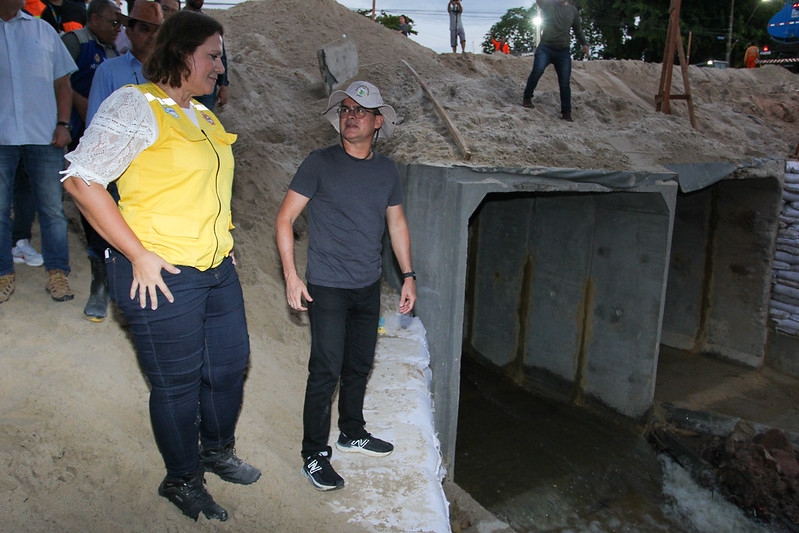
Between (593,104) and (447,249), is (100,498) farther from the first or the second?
(593,104)

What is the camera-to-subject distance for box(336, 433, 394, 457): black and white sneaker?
10.7 ft

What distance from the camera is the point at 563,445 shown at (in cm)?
766

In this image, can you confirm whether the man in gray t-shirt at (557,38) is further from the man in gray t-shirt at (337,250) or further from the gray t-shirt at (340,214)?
the gray t-shirt at (340,214)

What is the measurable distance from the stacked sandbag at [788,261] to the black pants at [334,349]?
25.8ft

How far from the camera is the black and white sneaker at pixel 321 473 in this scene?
9.41ft

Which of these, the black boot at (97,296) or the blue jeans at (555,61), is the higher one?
the blue jeans at (555,61)

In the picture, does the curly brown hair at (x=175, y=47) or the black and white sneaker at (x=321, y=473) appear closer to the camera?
the curly brown hair at (x=175, y=47)

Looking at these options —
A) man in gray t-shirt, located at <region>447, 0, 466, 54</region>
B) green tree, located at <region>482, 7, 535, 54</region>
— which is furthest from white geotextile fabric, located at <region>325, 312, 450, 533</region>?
green tree, located at <region>482, 7, 535, 54</region>

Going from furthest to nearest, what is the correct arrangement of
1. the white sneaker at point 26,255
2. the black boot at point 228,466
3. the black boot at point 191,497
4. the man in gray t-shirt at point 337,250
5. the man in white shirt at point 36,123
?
1. the white sneaker at point 26,255
2. the man in white shirt at point 36,123
3. the man in gray t-shirt at point 337,250
4. the black boot at point 228,466
5. the black boot at point 191,497

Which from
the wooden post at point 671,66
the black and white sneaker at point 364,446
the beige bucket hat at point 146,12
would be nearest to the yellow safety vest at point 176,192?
the beige bucket hat at point 146,12

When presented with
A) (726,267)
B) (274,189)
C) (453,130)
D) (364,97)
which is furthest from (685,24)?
(364,97)

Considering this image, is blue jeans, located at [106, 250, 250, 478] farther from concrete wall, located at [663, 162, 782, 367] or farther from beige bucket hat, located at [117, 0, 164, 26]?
concrete wall, located at [663, 162, 782, 367]

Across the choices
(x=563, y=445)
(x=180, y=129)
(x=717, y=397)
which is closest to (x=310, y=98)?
(x=563, y=445)

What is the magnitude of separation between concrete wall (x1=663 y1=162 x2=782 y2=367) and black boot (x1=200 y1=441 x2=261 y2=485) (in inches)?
310
